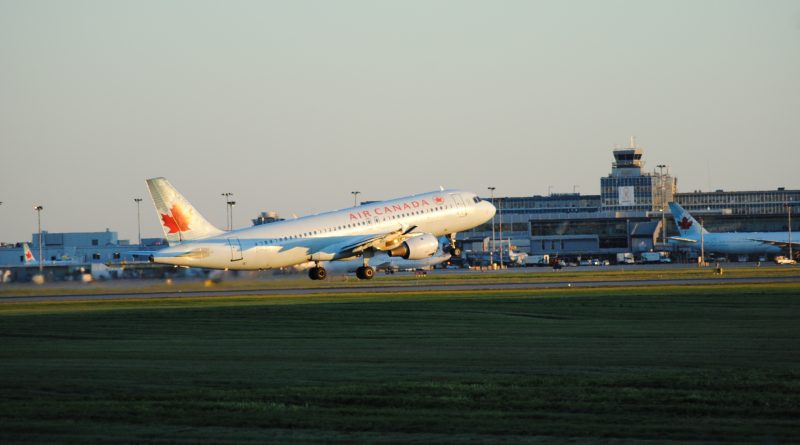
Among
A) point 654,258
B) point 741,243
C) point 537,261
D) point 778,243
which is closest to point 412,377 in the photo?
point 778,243

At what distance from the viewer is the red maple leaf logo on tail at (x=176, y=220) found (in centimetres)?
6744

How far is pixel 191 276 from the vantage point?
227 ft

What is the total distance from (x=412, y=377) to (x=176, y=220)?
152 ft

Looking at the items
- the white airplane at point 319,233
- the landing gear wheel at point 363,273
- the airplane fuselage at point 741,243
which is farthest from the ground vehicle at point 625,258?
the landing gear wheel at point 363,273

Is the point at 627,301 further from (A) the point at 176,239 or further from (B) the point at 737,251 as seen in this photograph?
(B) the point at 737,251

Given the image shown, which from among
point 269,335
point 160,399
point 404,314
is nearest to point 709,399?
point 160,399

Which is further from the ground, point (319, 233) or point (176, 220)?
point (176, 220)

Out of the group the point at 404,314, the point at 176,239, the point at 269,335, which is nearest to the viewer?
the point at 269,335

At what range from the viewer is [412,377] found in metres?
23.4

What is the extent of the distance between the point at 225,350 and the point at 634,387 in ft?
42.3

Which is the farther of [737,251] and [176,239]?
[737,251]

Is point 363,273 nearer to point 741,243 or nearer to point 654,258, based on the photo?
point 741,243

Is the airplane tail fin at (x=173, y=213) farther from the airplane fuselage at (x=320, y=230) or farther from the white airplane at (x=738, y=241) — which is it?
the white airplane at (x=738, y=241)

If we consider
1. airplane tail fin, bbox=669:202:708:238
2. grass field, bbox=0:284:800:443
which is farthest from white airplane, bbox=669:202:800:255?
grass field, bbox=0:284:800:443
